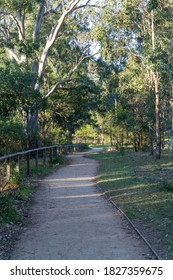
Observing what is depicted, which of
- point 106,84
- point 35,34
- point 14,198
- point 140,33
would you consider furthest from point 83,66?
point 14,198

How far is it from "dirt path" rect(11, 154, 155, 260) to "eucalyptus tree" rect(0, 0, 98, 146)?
31.6 ft

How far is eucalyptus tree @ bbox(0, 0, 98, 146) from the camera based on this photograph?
2391cm

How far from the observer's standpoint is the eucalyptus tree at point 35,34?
23.9 metres

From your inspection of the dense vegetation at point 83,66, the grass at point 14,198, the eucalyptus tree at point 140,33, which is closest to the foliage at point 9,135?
the dense vegetation at point 83,66

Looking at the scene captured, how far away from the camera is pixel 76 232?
7.80 m

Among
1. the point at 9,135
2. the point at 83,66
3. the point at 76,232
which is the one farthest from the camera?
the point at 83,66

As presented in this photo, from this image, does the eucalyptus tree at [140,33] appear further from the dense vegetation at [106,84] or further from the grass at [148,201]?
the grass at [148,201]

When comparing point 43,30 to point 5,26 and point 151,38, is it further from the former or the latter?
point 151,38

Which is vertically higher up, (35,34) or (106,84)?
(35,34)

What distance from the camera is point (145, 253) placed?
6387 mm

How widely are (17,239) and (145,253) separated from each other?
2.45 metres

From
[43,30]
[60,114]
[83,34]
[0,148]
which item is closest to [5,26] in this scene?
[43,30]

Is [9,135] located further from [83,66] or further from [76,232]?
[83,66]

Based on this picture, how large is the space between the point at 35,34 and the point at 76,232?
2165 centimetres
